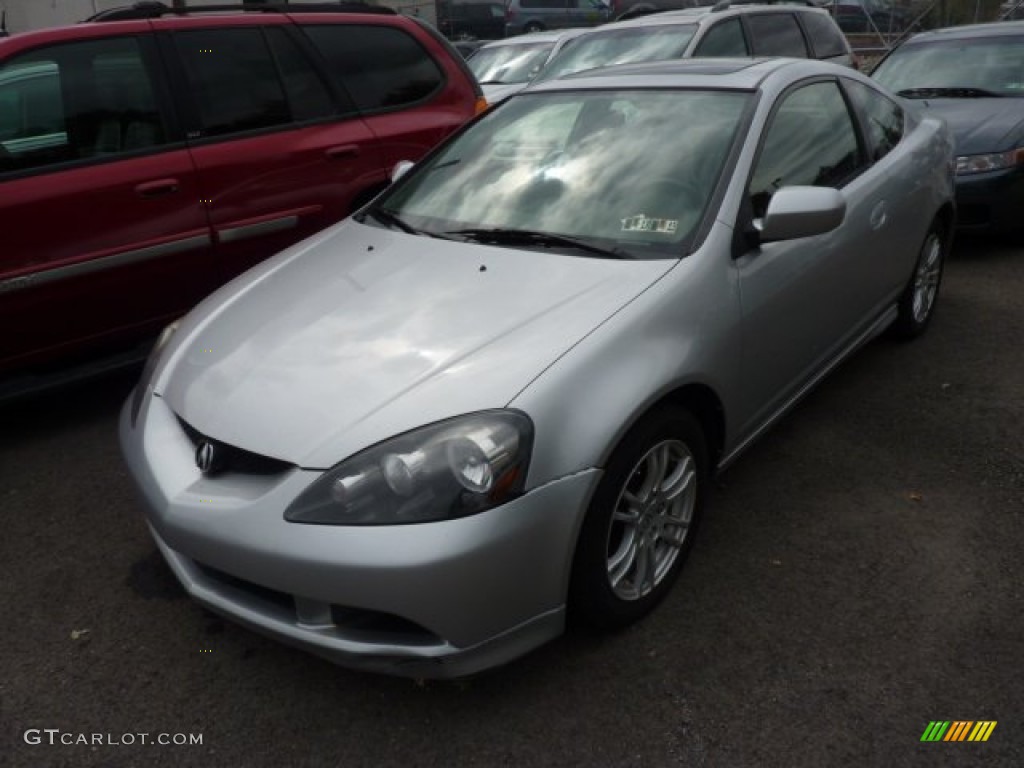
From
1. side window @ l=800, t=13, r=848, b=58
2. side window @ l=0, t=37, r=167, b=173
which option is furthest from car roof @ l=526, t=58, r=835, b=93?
side window @ l=800, t=13, r=848, b=58

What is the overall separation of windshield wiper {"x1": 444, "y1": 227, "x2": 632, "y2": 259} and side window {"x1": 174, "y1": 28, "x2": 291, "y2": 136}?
6.31 feet

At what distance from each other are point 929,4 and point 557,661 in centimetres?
1995

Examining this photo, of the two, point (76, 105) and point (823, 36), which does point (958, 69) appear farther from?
point (76, 105)

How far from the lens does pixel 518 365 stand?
2211 mm

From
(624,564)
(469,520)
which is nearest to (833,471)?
(624,564)

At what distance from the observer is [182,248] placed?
13.5 ft

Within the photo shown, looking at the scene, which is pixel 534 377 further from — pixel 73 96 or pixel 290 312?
pixel 73 96

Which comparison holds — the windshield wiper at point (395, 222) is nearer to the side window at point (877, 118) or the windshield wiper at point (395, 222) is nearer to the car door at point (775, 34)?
the side window at point (877, 118)

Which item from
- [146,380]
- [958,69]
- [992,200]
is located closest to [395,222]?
[146,380]

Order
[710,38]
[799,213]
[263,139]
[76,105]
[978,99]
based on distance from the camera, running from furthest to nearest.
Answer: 1. [710,38]
2. [978,99]
3. [263,139]
4. [76,105]
5. [799,213]

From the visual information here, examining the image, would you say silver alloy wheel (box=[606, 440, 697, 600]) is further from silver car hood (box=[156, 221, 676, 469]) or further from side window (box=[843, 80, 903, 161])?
side window (box=[843, 80, 903, 161])

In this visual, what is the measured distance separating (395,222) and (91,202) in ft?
5.01

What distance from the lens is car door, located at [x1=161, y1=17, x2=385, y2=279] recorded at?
4258mm

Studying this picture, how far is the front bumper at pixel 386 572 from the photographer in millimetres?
1980
